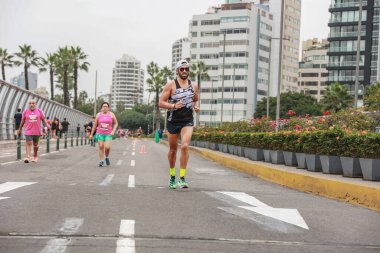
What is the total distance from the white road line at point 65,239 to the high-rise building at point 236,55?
118m

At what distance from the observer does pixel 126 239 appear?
433cm

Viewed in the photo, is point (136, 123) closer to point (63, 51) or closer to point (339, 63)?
point (339, 63)

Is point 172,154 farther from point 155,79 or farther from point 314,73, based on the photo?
point 314,73

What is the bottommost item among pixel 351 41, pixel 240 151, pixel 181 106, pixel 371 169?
pixel 240 151

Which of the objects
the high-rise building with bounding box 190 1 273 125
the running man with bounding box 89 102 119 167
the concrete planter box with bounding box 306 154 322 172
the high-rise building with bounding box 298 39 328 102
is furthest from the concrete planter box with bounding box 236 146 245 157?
the high-rise building with bounding box 298 39 328 102

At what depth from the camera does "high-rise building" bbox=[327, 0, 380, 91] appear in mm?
95688

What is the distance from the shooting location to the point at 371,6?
310 ft

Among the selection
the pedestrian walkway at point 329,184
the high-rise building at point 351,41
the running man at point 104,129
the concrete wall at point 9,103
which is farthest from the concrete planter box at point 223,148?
the high-rise building at point 351,41

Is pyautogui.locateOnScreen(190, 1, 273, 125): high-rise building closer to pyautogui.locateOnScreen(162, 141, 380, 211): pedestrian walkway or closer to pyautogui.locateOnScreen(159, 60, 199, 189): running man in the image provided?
pyautogui.locateOnScreen(162, 141, 380, 211): pedestrian walkway

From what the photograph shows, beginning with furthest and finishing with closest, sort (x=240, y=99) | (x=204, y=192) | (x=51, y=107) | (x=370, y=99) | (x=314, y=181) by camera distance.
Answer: (x=240, y=99) → (x=51, y=107) → (x=370, y=99) → (x=314, y=181) → (x=204, y=192)

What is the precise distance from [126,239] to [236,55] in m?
124

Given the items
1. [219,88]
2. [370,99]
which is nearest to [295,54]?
[219,88]

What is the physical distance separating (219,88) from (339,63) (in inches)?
1450

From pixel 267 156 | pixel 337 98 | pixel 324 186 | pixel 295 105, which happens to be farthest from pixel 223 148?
pixel 295 105
